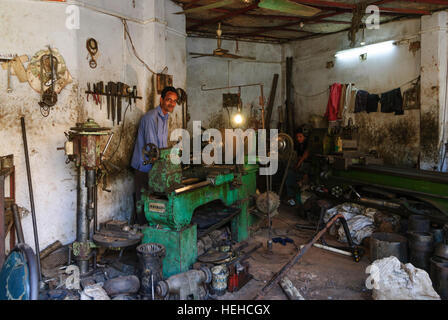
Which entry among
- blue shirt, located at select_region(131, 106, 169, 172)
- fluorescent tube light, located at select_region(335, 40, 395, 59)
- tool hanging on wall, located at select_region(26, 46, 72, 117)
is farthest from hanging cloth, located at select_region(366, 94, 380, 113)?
tool hanging on wall, located at select_region(26, 46, 72, 117)

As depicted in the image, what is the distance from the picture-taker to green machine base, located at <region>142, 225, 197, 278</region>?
3047 mm

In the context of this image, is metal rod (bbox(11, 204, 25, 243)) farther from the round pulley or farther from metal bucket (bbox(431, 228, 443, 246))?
metal bucket (bbox(431, 228, 443, 246))

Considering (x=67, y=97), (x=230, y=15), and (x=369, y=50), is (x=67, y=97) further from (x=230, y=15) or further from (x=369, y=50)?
(x=369, y=50)

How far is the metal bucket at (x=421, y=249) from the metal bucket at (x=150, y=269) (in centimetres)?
→ 242

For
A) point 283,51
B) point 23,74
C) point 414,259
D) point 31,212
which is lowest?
point 414,259

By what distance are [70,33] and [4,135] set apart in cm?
119

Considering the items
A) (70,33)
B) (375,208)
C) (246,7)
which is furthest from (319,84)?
(70,33)

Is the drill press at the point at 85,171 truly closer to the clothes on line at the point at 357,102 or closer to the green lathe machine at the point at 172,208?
the green lathe machine at the point at 172,208

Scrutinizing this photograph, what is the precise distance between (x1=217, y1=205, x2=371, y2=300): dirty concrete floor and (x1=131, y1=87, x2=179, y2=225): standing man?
53.0 inches

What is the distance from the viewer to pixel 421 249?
3.33 metres

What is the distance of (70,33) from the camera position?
3.48 metres

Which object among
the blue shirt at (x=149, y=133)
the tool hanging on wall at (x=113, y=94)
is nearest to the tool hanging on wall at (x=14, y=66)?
the tool hanging on wall at (x=113, y=94)

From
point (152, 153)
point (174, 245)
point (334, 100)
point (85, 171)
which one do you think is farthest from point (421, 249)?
point (334, 100)

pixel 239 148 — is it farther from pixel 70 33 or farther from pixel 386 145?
pixel 386 145
